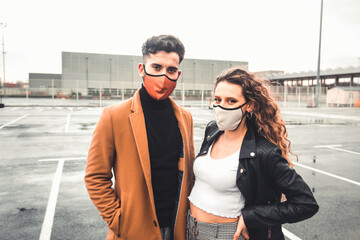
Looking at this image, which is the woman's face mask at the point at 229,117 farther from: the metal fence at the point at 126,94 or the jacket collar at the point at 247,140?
the metal fence at the point at 126,94

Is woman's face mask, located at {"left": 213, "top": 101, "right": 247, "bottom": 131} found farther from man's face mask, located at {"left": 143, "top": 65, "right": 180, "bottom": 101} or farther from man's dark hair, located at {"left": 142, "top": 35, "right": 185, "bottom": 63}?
man's dark hair, located at {"left": 142, "top": 35, "right": 185, "bottom": 63}

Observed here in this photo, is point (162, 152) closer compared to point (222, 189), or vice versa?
point (222, 189)

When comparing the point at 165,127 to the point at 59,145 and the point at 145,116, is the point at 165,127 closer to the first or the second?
the point at 145,116

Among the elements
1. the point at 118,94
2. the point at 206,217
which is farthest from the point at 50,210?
the point at 118,94

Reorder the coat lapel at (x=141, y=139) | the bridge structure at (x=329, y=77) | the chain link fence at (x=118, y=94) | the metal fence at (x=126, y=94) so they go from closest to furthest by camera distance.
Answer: the coat lapel at (x=141, y=139)
the chain link fence at (x=118, y=94)
the metal fence at (x=126, y=94)
the bridge structure at (x=329, y=77)

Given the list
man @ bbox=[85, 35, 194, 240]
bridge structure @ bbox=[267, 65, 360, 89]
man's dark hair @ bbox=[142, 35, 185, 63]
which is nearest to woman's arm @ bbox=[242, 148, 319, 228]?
man @ bbox=[85, 35, 194, 240]

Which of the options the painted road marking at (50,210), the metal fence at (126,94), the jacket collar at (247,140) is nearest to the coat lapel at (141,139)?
the jacket collar at (247,140)

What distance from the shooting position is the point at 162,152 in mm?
1843

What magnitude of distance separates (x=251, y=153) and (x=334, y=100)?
38.3 metres

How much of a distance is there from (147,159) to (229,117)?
26.1 inches

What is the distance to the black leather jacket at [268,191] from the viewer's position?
1.60 m

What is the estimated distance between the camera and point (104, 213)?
1.73 metres

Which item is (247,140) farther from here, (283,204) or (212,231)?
(212,231)

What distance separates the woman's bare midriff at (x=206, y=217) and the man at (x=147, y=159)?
0.09 meters
